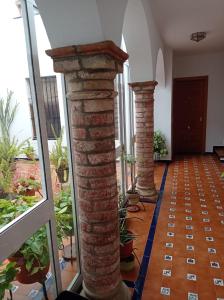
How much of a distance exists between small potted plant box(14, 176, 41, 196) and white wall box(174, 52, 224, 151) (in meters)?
6.23

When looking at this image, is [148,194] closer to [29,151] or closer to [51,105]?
[51,105]

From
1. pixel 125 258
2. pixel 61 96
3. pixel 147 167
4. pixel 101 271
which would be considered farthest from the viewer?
pixel 147 167

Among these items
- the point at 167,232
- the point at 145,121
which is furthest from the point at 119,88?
the point at 167,232

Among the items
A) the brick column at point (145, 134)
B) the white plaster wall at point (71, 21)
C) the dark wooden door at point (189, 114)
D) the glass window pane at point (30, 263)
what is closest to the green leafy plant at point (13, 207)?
the glass window pane at point (30, 263)

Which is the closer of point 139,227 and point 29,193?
point 29,193

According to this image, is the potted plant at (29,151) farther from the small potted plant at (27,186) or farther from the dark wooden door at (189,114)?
the dark wooden door at (189,114)

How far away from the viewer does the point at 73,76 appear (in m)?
1.49

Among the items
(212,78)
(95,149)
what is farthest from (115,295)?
(212,78)

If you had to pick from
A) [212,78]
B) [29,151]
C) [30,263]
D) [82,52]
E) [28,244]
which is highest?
[212,78]

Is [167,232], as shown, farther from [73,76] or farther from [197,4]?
[197,4]

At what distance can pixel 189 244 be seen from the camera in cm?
273

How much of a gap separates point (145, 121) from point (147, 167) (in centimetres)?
82

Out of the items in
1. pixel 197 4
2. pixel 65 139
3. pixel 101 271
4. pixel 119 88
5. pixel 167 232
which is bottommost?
pixel 167 232

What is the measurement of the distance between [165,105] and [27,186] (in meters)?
5.07
